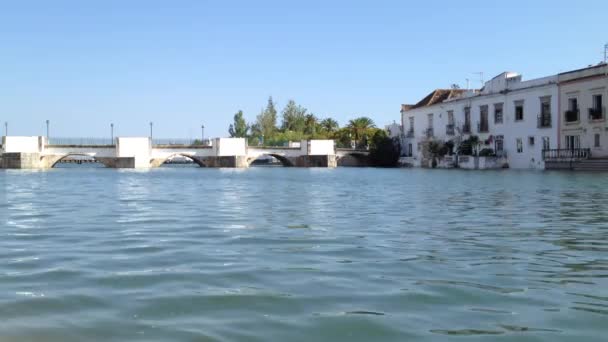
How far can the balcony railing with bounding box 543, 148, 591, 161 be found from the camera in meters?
41.5

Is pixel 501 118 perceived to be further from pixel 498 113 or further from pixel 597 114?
pixel 597 114

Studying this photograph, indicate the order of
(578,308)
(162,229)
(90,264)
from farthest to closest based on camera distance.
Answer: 1. (162,229)
2. (90,264)
3. (578,308)

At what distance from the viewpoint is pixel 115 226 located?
1070 centimetres

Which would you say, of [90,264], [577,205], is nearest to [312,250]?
[90,264]

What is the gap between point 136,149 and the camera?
69812mm

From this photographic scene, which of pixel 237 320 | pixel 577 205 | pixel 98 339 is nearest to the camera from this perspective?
pixel 98 339

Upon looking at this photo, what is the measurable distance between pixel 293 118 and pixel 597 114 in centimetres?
7133

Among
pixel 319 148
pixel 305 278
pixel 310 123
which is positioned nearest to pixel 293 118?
pixel 310 123

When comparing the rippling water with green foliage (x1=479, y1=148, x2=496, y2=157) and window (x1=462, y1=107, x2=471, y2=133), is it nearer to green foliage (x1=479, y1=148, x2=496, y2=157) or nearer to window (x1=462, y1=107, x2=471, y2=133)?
green foliage (x1=479, y1=148, x2=496, y2=157)

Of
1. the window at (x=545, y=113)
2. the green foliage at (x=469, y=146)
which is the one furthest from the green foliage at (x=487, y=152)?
the window at (x=545, y=113)

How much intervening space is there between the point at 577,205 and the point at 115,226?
33.1ft

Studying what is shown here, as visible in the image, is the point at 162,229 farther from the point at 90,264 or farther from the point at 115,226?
the point at 90,264

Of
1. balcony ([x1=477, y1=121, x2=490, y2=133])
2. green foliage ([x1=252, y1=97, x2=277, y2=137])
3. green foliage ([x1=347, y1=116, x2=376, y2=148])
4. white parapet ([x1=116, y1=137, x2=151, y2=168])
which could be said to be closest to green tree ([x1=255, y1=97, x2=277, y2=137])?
green foliage ([x1=252, y1=97, x2=277, y2=137])

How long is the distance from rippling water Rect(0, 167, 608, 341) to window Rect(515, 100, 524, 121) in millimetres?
38901
